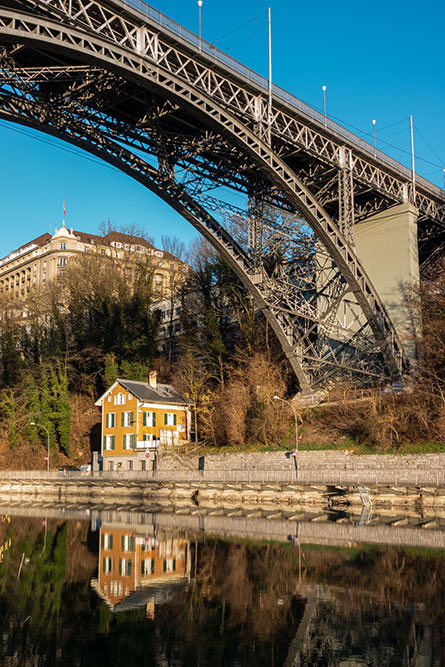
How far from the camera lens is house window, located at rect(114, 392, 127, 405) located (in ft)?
198

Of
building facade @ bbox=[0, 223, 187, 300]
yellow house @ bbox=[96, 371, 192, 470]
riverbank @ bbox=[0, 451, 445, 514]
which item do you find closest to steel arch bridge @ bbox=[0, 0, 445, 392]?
riverbank @ bbox=[0, 451, 445, 514]

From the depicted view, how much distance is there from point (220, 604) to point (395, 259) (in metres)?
35.6

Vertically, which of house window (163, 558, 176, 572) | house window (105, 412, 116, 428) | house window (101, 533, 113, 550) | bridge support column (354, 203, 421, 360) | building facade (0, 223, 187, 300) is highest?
building facade (0, 223, 187, 300)

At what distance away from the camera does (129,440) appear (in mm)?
59250

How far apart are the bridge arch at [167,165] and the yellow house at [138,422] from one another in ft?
61.8

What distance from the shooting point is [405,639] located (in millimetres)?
13219

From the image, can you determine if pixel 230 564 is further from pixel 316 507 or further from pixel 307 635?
pixel 316 507

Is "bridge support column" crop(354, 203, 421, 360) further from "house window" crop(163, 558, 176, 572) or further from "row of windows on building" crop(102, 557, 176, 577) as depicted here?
"row of windows on building" crop(102, 557, 176, 577)

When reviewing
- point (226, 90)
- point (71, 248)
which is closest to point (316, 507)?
point (226, 90)

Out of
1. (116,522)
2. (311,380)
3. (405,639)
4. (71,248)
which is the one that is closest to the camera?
(405,639)

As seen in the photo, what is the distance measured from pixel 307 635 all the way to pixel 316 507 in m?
25.4

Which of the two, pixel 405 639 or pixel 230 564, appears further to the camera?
pixel 230 564

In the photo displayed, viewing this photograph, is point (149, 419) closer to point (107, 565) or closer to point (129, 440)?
point (129, 440)

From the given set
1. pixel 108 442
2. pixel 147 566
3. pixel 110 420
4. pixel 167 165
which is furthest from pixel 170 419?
pixel 147 566
